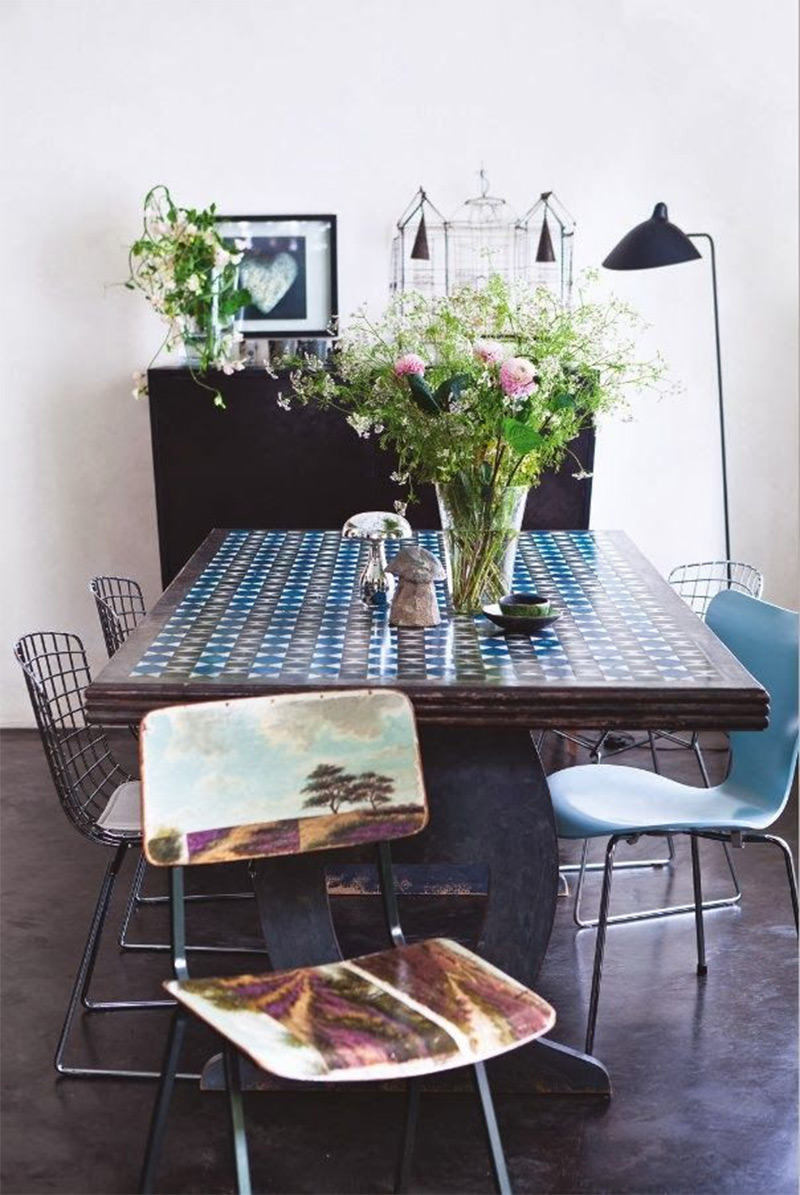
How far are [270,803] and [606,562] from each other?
2.06 m

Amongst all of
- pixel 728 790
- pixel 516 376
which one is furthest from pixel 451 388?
pixel 728 790

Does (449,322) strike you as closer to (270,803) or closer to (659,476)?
(270,803)

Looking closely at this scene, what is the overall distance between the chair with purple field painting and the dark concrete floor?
1.50 feet

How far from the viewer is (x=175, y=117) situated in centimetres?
582

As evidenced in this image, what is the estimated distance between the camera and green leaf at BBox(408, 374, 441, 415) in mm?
3760

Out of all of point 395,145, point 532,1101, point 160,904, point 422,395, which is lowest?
point 532,1101

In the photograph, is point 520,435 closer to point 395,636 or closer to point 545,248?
point 395,636

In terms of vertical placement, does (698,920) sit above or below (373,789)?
below

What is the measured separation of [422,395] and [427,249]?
220 centimetres

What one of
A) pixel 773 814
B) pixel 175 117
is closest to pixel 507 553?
pixel 773 814

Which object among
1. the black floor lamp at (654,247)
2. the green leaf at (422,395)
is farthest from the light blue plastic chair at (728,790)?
the black floor lamp at (654,247)

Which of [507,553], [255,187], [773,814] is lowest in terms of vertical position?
[773,814]

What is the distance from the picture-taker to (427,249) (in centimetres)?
580

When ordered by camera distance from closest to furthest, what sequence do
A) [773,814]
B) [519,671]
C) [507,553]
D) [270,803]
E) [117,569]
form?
[270,803]
[519,671]
[773,814]
[507,553]
[117,569]
